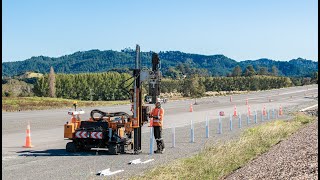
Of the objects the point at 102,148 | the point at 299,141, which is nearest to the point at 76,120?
the point at 102,148

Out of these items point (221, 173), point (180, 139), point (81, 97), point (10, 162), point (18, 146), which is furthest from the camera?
point (81, 97)

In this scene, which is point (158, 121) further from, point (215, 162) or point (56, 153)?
point (56, 153)

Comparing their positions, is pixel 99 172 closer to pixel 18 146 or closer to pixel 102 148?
pixel 102 148

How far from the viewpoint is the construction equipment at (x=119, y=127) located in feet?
52.0

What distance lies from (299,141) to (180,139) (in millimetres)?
6270

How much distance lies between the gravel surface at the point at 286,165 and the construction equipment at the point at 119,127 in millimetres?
4296

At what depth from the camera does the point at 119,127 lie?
54.1 feet

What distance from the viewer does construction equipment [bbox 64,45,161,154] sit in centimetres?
1586

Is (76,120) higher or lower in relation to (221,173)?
higher

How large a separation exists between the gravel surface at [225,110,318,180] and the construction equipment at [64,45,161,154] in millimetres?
4296

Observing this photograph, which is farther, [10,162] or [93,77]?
[93,77]

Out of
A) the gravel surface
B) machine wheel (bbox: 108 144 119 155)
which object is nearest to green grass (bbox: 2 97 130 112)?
machine wheel (bbox: 108 144 119 155)

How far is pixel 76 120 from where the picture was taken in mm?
16984

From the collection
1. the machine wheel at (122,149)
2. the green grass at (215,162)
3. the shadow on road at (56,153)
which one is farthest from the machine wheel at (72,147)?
the green grass at (215,162)
